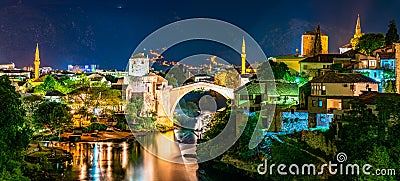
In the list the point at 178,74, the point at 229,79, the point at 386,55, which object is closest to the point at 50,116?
the point at 386,55

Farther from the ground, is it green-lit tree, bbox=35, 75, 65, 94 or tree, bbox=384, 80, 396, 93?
green-lit tree, bbox=35, 75, 65, 94

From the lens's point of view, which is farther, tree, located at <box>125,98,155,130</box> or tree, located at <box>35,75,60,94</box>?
tree, located at <box>35,75,60,94</box>

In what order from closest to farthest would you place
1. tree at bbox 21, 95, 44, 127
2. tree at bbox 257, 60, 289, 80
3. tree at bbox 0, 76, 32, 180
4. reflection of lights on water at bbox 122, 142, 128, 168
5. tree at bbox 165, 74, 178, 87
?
1. tree at bbox 0, 76, 32, 180
2. reflection of lights on water at bbox 122, 142, 128, 168
3. tree at bbox 21, 95, 44, 127
4. tree at bbox 257, 60, 289, 80
5. tree at bbox 165, 74, 178, 87

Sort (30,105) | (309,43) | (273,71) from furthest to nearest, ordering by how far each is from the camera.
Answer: (309,43) → (30,105) → (273,71)

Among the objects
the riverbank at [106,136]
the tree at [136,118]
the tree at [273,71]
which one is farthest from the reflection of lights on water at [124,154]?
the tree at [273,71]

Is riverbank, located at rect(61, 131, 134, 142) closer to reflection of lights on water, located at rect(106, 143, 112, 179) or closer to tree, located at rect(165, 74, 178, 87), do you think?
reflection of lights on water, located at rect(106, 143, 112, 179)

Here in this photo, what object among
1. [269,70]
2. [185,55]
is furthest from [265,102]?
[185,55]

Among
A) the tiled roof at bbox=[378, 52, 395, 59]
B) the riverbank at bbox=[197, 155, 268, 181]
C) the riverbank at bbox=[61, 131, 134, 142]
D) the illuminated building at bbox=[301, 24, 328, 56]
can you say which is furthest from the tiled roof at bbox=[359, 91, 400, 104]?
the illuminated building at bbox=[301, 24, 328, 56]

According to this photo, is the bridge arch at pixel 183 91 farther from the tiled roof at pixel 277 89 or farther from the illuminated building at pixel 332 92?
the illuminated building at pixel 332 92

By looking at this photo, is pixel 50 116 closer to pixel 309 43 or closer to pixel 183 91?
pixel 183 91

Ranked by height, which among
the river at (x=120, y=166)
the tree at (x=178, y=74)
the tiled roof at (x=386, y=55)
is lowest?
the river at (x=120, y=166)

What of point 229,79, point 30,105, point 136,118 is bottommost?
point 136,118

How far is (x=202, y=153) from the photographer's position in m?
11.0

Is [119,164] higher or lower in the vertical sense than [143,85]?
lower
